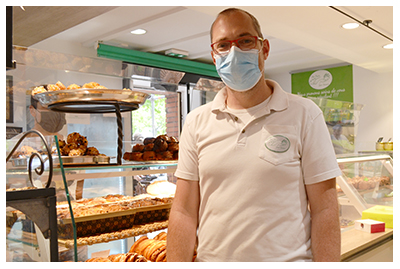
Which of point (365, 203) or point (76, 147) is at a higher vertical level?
point (76, 147)

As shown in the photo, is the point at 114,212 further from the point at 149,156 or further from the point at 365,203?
the point at 365,203

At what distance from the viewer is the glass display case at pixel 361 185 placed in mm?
2898

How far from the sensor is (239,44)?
59.3 inches

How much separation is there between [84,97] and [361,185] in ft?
8.34

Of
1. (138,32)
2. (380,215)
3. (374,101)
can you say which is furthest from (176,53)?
(380,215)

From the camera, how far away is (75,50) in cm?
585

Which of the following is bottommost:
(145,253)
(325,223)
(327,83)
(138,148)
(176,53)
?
(145,253)

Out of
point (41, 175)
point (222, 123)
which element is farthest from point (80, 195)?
point (222, 123)

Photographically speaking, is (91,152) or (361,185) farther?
(361,185)

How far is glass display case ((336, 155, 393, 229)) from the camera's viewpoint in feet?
9.51

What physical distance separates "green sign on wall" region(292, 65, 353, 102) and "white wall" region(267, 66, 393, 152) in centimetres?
13

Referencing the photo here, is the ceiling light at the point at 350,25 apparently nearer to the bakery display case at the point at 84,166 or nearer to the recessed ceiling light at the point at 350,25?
the recessed ceiling light at the point at 350,25

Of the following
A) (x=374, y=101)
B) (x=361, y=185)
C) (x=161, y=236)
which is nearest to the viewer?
(x=161, y=236)

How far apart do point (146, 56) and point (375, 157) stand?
401 centimetres
